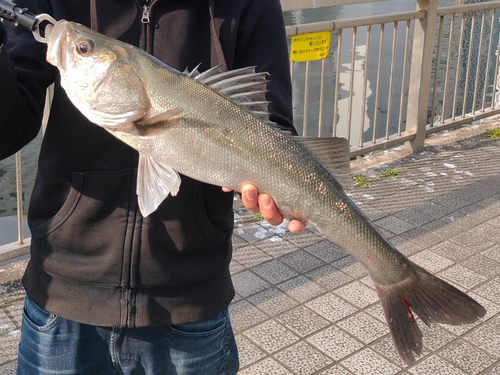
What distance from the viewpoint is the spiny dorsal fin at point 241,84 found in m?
1.82

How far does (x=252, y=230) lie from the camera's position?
4922mm

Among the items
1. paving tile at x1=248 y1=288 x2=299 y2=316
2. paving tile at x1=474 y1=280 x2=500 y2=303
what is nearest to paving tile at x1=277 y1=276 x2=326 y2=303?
paving tile at x1=248 y1=288 x2=299 y2=316

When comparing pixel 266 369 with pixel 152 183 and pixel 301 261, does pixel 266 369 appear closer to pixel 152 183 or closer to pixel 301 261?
pixel 301 261

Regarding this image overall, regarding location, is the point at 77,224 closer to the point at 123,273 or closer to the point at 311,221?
the point at 123,273

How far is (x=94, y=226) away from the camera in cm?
191

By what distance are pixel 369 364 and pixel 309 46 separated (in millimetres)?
3038

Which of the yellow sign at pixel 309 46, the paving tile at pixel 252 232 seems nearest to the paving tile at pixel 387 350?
the paving tile at pixel 252 232

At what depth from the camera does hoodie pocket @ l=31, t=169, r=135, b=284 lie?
1890 millimetres

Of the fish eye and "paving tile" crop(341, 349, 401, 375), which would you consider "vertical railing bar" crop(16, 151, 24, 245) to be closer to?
"paving tile" crop(341, 349, 401, 375)

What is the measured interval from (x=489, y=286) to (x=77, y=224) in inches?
123

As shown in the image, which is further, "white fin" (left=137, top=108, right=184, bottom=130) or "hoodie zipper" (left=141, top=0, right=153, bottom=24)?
"hoodie zipper" (left=141, top=0, right=153, bottom=24)

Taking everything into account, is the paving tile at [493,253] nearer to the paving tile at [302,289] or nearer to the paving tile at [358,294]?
the paving tile at [358,294]

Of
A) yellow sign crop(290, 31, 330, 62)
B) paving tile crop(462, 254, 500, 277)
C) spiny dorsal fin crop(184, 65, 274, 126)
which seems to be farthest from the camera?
yellow sign crop(290, 31, 330, 62)

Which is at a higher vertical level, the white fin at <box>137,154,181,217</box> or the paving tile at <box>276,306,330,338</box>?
the white fin at <box>137,154,181,217</box>
